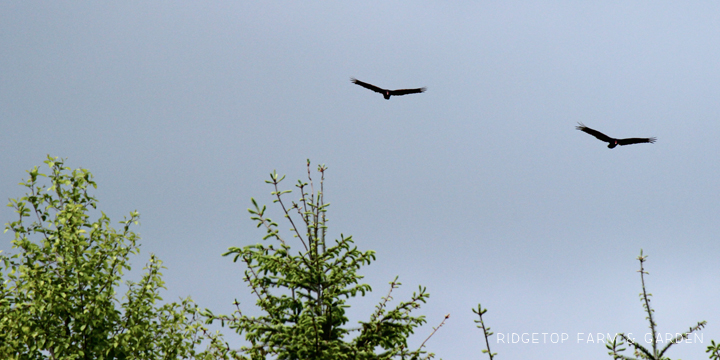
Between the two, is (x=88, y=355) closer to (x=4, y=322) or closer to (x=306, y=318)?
(x=4, y=322)

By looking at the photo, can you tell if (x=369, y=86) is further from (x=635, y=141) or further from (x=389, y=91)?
(x=635, y=141)

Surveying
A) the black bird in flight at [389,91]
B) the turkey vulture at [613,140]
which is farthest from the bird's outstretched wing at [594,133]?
the black bird in flight at [389,91]

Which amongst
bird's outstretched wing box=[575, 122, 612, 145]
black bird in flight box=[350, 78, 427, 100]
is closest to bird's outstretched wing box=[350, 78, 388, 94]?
black bird in flight box=[350, 78, 427, 100]

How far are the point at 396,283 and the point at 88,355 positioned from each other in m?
6.52

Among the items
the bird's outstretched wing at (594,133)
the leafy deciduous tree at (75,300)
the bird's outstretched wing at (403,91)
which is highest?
the bird's outstretched wing at (403,91)

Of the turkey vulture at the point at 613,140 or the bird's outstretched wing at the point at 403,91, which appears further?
the bird's outstretched wing at the point at 403,91

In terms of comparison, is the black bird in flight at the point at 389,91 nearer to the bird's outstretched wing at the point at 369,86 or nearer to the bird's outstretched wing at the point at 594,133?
the bird's outstretched wing at the point at 369,86

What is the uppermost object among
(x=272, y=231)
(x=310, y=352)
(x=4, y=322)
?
(x=272, y=231)

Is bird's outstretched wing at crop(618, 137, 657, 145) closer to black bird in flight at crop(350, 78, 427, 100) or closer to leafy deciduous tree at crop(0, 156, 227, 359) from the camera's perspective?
black bird in flight at crop(350, 78, 427, 100)

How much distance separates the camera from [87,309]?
1245cm

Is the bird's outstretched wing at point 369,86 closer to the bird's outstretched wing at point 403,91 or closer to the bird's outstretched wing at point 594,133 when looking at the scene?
the bird's outstretched wing at point 403,91

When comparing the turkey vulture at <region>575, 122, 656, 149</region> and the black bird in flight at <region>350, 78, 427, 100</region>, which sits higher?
the black bird in flight at <region>350, 78, 427, 100</region>

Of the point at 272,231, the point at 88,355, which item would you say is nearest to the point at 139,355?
the point at 88,355

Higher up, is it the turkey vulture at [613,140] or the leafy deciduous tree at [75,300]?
the turkey vulture at [613,140]
